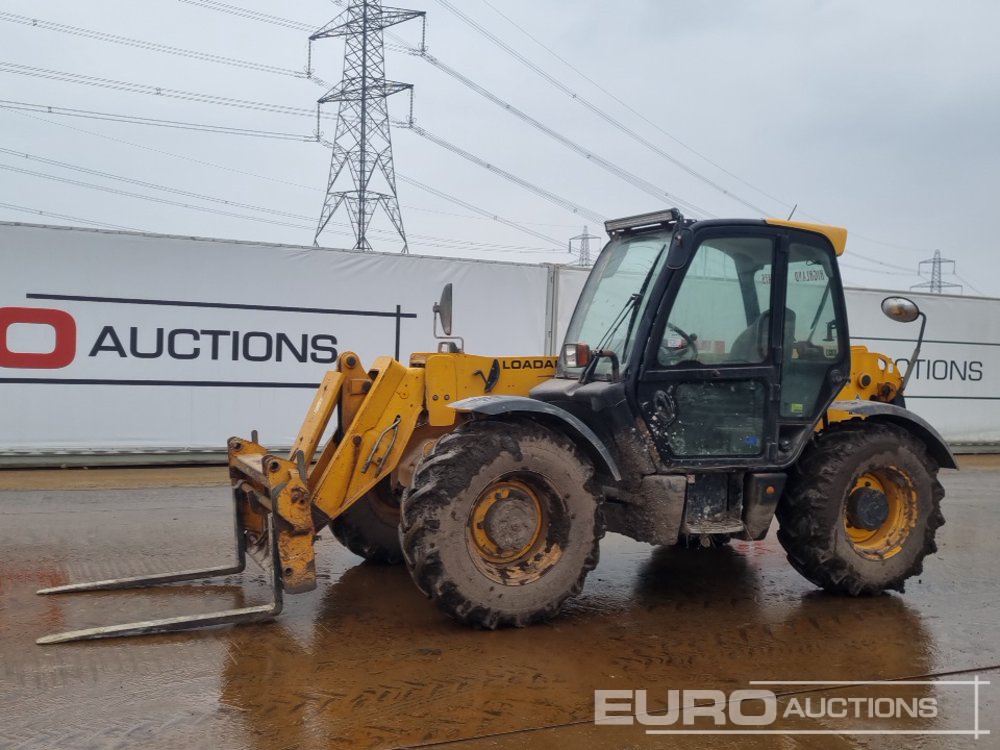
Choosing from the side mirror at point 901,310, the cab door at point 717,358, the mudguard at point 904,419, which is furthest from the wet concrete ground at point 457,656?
the side mirror at point 901,310

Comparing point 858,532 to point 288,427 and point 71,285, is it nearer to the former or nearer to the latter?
point 288,427

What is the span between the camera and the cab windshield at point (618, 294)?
556cm

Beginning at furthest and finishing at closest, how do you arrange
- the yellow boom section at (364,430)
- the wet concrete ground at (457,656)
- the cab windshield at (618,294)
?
1. the cab windshield at (618,294)
2. the yellow boom section at (364,430)
3. the wet concrete ground at (457,656)

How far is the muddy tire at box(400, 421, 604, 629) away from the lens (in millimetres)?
4820

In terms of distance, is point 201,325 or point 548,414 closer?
point 548,414

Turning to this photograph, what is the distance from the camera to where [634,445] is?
5414 mm

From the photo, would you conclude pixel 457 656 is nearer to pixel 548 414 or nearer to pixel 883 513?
pixel 548 414

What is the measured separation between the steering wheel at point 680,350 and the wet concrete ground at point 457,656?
58.7 inches

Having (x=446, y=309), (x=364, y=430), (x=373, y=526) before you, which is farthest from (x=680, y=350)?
(x=373, y=526)

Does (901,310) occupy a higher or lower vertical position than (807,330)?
higher

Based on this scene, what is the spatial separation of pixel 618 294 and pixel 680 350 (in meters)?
0.57

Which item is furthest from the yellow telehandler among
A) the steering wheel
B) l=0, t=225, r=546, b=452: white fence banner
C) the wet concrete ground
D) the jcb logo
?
the jcb logo

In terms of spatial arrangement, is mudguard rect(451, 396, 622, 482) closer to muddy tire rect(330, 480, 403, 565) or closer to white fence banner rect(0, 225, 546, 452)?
muddy tire rect(330, 480, 403, 565)

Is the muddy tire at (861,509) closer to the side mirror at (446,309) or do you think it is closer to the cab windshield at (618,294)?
the cab windshield at (618,294)
